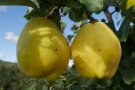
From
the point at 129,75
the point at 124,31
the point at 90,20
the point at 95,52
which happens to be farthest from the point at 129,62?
the point at 95,52

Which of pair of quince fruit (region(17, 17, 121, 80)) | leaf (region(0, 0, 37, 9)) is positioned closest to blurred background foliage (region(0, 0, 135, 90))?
leaf (region(0, 0, 37, 9))

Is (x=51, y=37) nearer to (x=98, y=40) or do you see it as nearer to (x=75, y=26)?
(x=98, y=40)

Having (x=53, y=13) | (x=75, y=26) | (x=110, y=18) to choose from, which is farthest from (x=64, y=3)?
(x=75, y=26)

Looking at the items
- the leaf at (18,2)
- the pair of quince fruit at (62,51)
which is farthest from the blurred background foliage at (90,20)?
the pair of quince fruit at (62,51)

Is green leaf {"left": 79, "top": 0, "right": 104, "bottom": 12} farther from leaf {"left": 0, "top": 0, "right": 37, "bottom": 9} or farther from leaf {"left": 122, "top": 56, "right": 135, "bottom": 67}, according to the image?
leaf {"left": 122, "top": 56, "right": 135, "bottom": 67}

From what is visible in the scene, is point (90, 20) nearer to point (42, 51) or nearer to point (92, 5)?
point (92, 5)

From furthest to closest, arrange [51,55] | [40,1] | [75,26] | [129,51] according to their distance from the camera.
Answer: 1. [75,26]
2. [129,51]
3. [40,1]
4. [51,55]

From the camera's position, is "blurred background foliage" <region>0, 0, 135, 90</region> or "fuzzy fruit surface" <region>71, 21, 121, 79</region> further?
"blurred background foliage" <region>0, 0, 135, 90</region>

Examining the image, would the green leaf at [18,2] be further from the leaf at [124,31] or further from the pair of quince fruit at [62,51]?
the leaf at [124,31]
